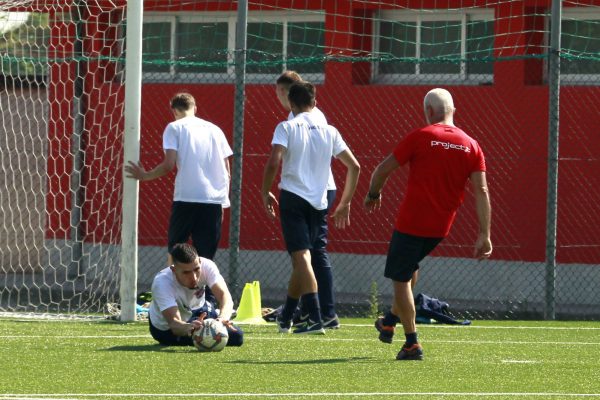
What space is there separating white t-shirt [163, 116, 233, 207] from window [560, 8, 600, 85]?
559 cm

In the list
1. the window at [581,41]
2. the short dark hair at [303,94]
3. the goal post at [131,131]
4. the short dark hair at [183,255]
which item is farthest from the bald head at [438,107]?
the window at [581,41]

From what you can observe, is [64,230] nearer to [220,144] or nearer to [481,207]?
[220,144]

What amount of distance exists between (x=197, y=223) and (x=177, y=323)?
238 cm

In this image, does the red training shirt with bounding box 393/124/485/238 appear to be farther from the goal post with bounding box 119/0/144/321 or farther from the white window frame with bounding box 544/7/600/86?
the white window frame with bounding box 544/7/600/86

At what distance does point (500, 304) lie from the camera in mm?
16312

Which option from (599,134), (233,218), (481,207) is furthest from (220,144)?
(599,134)

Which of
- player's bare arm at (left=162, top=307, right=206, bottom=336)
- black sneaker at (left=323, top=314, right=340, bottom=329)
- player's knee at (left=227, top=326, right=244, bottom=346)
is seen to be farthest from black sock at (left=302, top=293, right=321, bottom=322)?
player's bare arm at (left=162, top=307, right=206, bottom=336)

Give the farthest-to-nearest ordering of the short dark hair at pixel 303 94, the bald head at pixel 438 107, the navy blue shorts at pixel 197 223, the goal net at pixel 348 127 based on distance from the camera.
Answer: the goal net at pixel 348 127 → the navy blue shorts at pixel 197 223 → the short dark hair at pixel 303 94 → the bald head at pixel 438 107

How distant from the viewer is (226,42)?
18.5 m

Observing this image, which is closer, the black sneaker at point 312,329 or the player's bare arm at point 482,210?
the player's bare arm at point 482,210

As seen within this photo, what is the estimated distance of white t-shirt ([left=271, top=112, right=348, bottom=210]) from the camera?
11.3 meters

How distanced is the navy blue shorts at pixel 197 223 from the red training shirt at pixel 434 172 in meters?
2.90

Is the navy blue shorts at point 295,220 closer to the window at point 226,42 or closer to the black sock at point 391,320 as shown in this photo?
the black sock at point 391,320

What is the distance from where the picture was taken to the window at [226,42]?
18.1 metres
